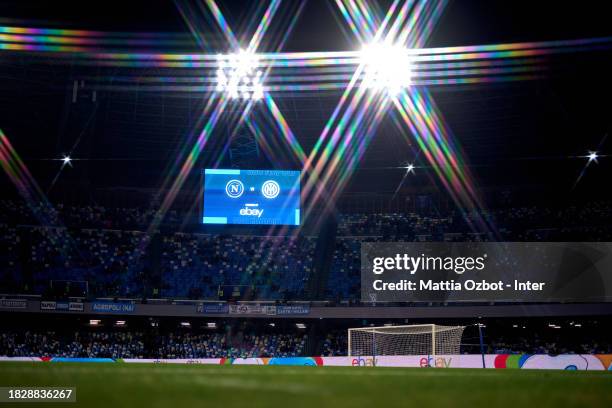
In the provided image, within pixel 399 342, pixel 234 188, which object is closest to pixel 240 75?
pixel 234 188

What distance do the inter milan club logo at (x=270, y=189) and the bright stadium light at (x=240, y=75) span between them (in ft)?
14.1

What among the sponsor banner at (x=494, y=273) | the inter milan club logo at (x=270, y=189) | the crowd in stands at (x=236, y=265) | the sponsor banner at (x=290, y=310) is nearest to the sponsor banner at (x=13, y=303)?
the crowd in stands at (x=236, y=265)

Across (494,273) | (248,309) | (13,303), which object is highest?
(494,273)

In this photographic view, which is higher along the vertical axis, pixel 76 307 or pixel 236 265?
pixel 236 265

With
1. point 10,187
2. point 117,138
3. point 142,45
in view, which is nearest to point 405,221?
A: point 117,138

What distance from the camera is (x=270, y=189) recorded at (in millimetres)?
31188

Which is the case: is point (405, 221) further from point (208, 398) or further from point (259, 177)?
point (208, 398)

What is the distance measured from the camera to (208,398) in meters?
4.09

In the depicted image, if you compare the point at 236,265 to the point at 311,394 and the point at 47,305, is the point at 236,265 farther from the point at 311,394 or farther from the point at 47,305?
the point at 311,394

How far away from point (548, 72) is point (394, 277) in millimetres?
14927

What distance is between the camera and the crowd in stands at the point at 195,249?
112 ft

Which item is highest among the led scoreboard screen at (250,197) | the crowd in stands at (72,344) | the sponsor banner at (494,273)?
the led scoreboard screen at (250,197)

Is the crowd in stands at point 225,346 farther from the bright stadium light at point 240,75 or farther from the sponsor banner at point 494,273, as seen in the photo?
the bright stadium light at point 240,75

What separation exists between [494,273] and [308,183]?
1313cm
